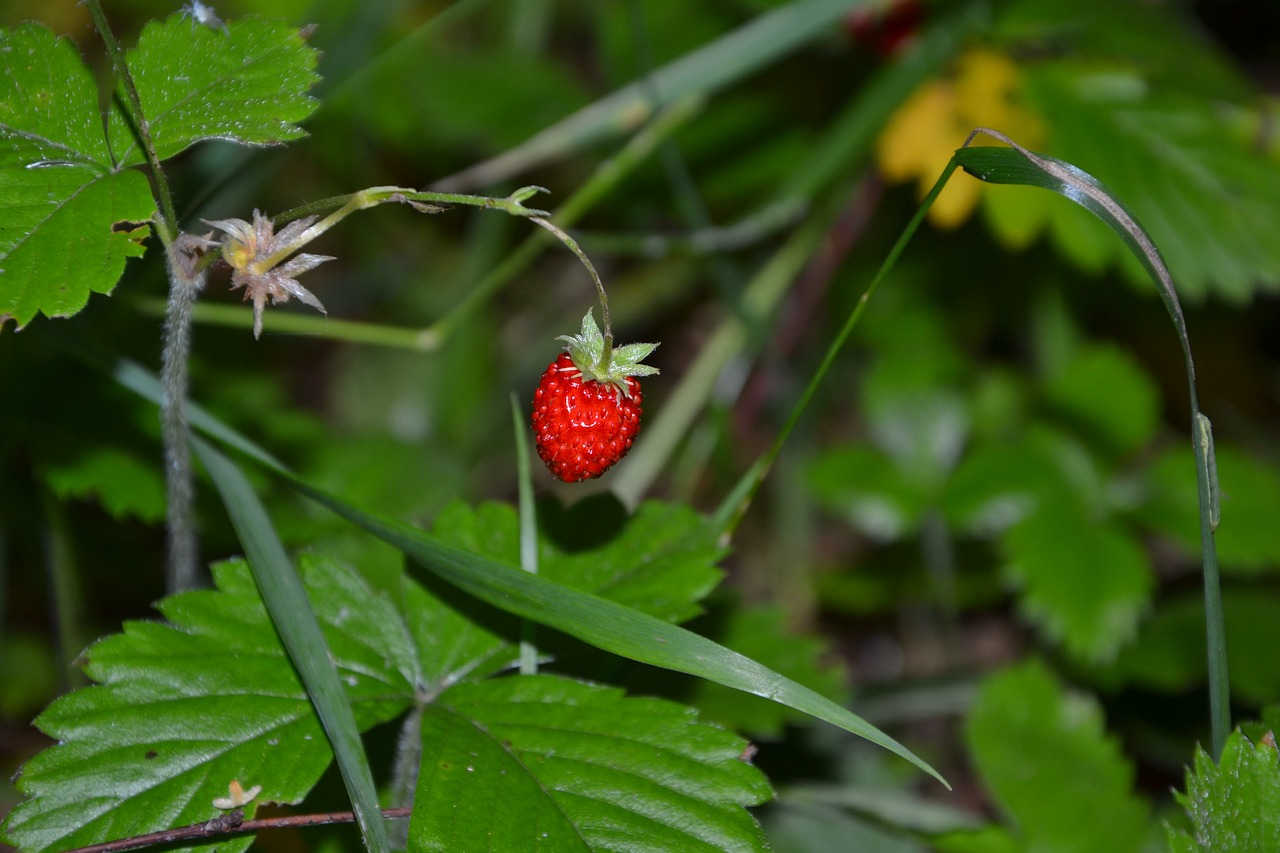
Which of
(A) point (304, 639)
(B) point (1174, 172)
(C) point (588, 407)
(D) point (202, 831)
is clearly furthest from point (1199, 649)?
(D) point (202, 831)

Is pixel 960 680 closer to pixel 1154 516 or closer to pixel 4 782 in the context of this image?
pixel 1154 516

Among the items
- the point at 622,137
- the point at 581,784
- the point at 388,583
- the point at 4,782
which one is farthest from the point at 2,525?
the point at 622,137

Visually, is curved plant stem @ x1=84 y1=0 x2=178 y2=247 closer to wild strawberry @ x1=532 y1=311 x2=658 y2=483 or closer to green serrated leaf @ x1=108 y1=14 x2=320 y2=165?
green serrated leaf @ x1=108 y1=14 x2=320 y2=165

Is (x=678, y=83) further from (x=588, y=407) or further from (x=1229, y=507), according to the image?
(x=1229, y=507)

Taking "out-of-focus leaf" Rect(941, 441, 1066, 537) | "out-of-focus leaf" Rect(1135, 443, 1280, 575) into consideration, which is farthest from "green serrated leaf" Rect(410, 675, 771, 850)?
"out-of-focus leaf" Rect(1135, 443, 1280, 575)

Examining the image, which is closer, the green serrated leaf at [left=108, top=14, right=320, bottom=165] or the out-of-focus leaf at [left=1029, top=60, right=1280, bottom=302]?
the green serrated leaf at [left=108, top=14, right=320, bottom=165]

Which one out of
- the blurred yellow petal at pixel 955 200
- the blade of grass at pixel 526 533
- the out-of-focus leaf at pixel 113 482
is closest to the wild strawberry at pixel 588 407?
the blade of grass at pixel 526 533

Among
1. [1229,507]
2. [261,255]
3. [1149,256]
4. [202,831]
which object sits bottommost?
[1229,507]
